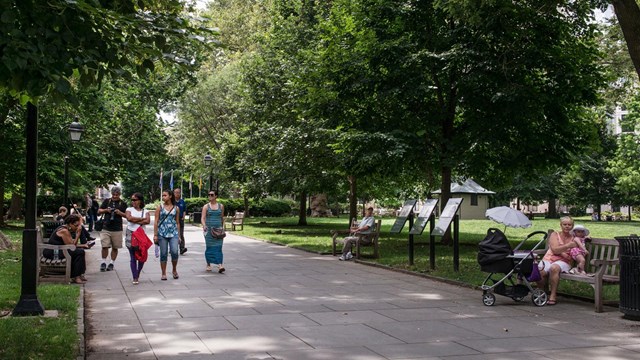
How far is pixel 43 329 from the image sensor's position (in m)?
7.12

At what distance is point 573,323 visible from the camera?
8.19 m

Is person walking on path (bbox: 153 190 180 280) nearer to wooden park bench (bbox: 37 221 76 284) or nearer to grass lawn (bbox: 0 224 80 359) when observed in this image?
A: wooden park bench (bbox: 37 221 76 284)

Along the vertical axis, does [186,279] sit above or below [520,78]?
below

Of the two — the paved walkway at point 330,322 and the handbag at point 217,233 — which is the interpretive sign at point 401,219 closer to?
the paved walkway at point 330,322

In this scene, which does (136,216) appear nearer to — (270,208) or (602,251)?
(602,251)

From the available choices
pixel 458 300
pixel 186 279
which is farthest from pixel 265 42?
pixel 458 300

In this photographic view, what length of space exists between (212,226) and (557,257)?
7.07 m

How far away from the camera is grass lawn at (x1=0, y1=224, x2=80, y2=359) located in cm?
611

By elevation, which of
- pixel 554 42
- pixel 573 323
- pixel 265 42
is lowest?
pixel 573 323

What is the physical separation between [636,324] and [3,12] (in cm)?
795

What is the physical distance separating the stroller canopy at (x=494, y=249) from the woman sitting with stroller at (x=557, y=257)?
0.77m

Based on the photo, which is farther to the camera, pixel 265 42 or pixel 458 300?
pixel 265 42

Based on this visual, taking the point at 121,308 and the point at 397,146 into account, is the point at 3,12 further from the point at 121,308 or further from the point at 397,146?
the point at 397,146

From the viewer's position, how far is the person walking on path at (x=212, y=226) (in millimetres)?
13578
